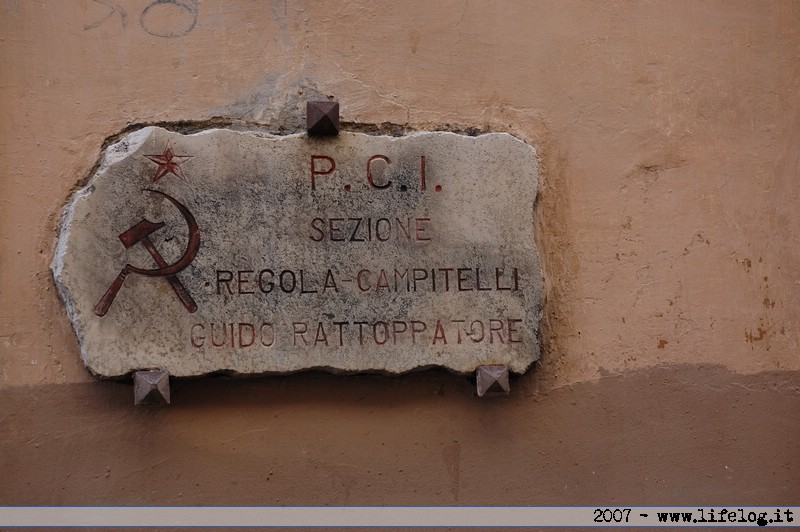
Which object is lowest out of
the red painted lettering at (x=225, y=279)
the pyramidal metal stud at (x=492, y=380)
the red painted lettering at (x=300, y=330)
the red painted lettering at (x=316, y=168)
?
the pyramidal metal stud at (x=492, y=380)

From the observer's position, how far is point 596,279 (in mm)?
2637

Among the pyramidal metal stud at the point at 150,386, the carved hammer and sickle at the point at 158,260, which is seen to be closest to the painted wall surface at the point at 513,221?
the pyramidal metal stud at the point at 150,386

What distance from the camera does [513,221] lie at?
2.56 meters

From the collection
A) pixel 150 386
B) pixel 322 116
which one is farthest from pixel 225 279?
pixel 322 116

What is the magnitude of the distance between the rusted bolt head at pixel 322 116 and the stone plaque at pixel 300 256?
6 cm

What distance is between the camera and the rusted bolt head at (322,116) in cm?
248

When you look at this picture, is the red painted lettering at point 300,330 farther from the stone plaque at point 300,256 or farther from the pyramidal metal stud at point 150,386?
the pyramidal metal stud at point 150,386

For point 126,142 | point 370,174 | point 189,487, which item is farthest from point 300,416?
point 126,142

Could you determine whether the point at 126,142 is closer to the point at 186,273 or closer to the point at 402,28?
the point at 186,273

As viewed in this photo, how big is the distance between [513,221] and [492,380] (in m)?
0.49

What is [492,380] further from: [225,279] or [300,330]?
[225,279]

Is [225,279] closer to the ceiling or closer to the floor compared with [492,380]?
closer to the ceiling

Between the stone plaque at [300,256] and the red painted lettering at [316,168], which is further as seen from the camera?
the red painted lettering at [316,168]

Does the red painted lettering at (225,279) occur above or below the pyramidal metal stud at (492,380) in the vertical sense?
above
